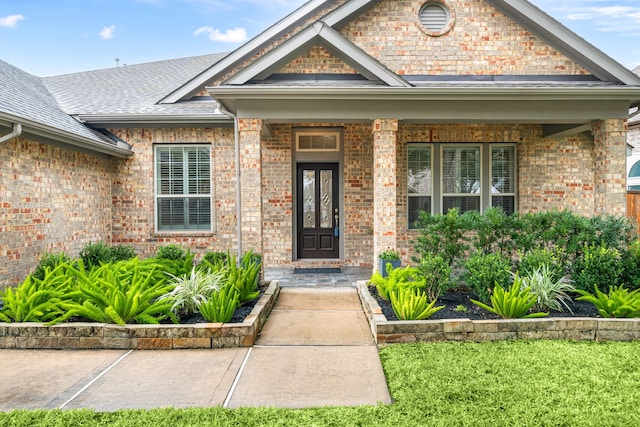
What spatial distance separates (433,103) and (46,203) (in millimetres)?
7118

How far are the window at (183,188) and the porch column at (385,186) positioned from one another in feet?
13.3

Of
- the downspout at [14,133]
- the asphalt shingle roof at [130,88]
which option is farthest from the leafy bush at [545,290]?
the downspout at [14,133]

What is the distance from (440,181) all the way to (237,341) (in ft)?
21.8

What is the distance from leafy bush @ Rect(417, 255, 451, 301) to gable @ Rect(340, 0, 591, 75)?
15.0 ft

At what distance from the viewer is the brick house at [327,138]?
7461 millimetres

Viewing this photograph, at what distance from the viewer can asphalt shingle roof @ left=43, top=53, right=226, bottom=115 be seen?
9500 millimetres

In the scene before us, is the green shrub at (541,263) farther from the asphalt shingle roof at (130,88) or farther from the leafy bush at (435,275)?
the asphalt shingle roof at (130,88)

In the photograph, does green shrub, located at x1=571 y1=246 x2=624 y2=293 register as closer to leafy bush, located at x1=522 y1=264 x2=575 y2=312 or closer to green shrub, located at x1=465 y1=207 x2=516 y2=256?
leafy bush, located at x1=522 y1=264 x2=575 y2=312

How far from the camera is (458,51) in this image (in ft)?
28.7

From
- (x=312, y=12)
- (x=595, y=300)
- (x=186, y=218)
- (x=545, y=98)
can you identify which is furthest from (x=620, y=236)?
(x=186, y=218)

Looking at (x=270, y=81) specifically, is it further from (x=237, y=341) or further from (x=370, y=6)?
(x=237, y=341)

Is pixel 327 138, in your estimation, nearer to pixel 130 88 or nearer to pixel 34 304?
pixel 130 88

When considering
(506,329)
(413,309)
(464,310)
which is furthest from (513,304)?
(413,309)

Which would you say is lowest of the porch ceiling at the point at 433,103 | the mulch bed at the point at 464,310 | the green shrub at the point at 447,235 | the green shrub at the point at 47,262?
the mulch bed at the point at 464,310
